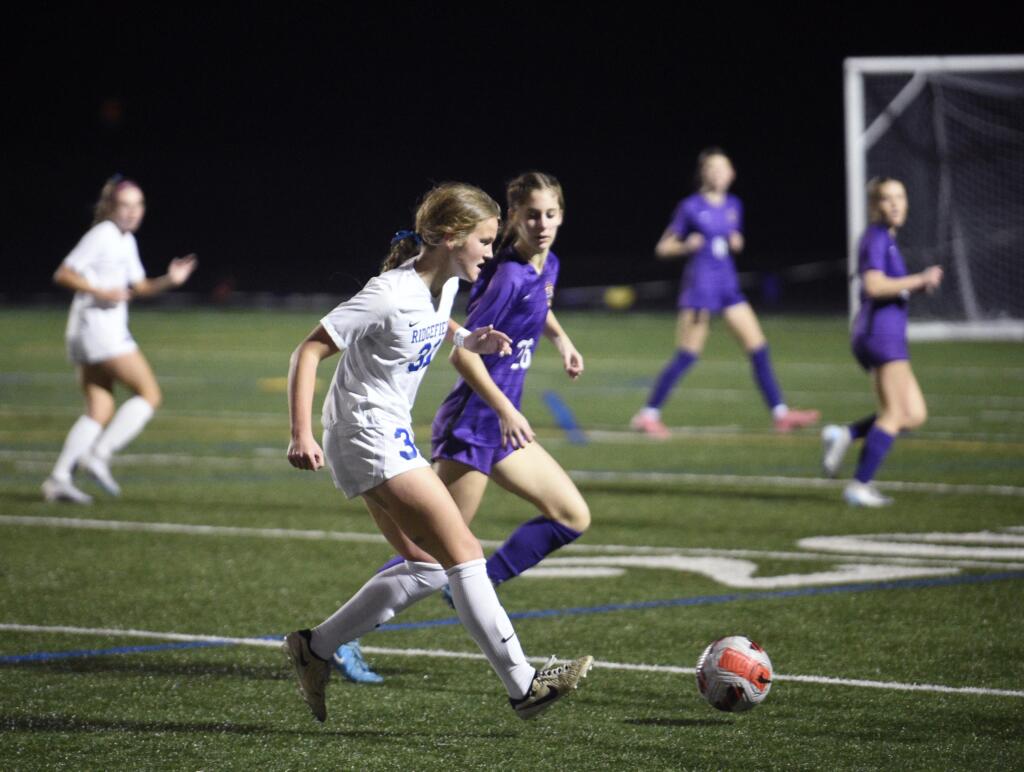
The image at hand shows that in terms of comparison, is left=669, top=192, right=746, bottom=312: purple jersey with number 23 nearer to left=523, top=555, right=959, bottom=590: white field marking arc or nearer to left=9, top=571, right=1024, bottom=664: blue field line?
left=523, top=555, right=959, bottom=590: white field marking arc

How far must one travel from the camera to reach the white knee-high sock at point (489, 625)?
17.1 ft

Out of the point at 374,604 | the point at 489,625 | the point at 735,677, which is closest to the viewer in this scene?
the point at 489,625

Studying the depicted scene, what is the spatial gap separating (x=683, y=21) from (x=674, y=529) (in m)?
33.0

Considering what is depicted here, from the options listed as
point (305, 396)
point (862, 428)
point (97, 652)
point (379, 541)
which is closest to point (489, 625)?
point (305, 396)

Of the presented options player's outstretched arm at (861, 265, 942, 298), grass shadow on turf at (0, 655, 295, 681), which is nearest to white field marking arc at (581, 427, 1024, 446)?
player's outstretched arm at (861, 265, 942, 298)

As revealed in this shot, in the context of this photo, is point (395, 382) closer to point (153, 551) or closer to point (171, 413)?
point (153, 551)

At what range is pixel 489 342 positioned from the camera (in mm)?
5617

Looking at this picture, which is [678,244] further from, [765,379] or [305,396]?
[305,396]

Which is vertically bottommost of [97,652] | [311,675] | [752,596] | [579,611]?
[752,596]

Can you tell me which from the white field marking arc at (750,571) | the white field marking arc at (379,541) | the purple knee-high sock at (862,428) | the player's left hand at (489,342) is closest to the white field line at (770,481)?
the purple knee-high sock at (862,428)

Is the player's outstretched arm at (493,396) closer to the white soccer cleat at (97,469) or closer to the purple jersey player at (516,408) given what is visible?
the purple jersey player at (516,408)

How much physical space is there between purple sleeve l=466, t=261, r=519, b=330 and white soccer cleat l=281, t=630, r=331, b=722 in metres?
1.48

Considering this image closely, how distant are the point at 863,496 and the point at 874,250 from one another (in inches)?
59.6

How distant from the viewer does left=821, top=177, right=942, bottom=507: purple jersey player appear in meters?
10.2
